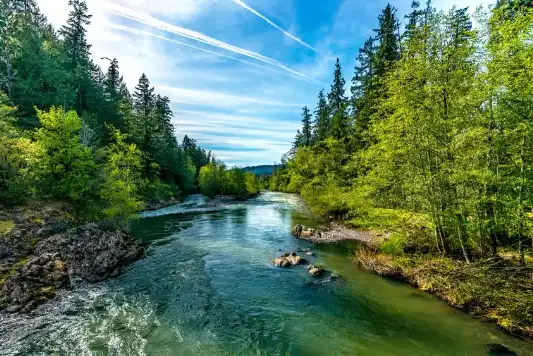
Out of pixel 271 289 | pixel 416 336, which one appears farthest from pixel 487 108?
pixel 271 289

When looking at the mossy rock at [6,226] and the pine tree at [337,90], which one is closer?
the mossy rock at [6,226]

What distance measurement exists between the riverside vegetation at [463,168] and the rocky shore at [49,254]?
16.6m

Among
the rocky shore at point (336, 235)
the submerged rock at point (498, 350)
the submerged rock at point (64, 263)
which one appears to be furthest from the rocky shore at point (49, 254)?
the submerged rock at point (498, 350)

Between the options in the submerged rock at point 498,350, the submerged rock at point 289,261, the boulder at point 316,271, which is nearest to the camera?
the submerged rock at point 498,350

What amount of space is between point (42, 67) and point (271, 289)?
46.3 meters

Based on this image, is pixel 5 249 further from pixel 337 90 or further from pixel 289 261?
pixel 337 90

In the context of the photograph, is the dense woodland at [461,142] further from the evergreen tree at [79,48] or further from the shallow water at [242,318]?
the evergreen tree at [79,48]

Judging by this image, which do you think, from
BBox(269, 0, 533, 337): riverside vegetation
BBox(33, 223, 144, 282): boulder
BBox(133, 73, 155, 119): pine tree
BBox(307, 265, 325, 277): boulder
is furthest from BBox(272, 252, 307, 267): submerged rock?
BBox(133, 73, 155, 119): pine tree

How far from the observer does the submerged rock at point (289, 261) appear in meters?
18.0

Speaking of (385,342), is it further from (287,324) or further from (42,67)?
(42,67)

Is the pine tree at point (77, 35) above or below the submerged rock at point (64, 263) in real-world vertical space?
above

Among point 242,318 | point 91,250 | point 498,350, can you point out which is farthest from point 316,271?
point 91,250

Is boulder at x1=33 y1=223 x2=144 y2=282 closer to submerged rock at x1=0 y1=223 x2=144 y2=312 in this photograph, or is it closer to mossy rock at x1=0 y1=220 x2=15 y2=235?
submerged rock at x1=0 y1=223 x2=144 y2=312

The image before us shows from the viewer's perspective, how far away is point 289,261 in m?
18.3
